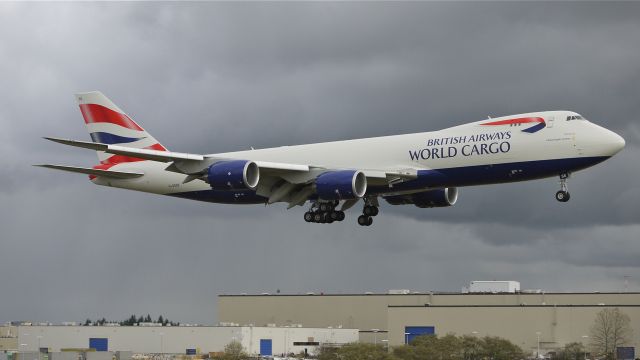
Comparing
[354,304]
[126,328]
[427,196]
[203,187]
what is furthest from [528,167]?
[354,304]

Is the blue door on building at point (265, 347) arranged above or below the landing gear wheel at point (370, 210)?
below

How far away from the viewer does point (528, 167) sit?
71.2m

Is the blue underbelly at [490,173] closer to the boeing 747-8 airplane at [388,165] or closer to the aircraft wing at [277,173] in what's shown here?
the boeing 747-8 airplane at [388,165]

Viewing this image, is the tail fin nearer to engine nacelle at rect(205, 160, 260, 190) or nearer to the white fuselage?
the white fuselage

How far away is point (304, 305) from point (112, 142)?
304 ft

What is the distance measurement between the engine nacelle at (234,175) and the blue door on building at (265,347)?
2837 inches

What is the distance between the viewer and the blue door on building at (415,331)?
465ft

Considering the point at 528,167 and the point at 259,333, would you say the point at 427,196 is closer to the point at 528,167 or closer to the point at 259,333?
the point at 528,167

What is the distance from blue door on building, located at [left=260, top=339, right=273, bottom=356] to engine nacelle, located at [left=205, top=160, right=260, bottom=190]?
236 feet

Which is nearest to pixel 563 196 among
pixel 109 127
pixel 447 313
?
pixel 109 127

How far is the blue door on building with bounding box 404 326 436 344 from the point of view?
465 feet

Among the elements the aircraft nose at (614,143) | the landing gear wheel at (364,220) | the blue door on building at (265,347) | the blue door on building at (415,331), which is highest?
the aircraft nose at (614,143)

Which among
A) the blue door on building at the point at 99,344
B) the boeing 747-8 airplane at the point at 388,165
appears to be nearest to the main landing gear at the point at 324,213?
the boeing 747-8 airplane at the point at 388,165

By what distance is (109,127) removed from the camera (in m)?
90.6
